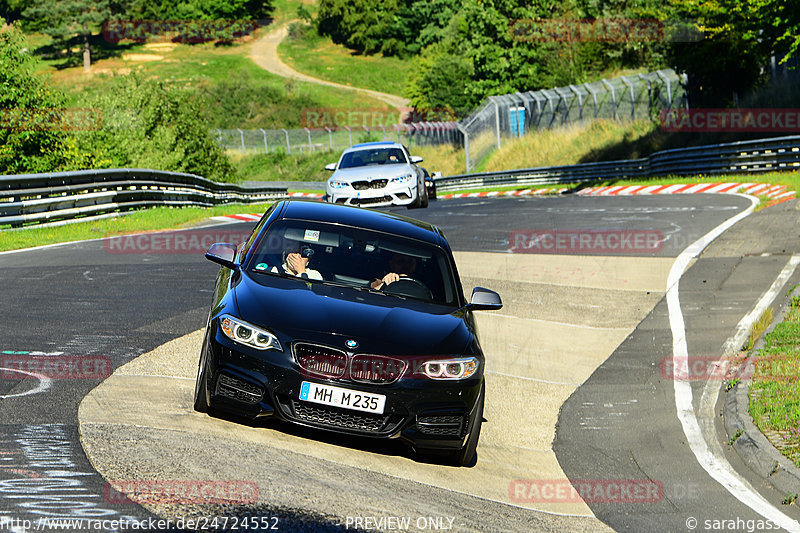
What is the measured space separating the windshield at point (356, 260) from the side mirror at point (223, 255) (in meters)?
0.15

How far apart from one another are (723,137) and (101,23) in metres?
95.4

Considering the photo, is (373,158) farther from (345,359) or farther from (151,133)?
(151,133)

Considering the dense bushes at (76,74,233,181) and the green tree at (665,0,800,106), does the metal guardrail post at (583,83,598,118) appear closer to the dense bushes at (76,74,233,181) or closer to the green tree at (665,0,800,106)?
the green tree at (665,0,800,106)

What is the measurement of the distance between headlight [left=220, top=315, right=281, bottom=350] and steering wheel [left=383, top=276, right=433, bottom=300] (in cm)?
137

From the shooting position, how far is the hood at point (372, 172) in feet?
72.6

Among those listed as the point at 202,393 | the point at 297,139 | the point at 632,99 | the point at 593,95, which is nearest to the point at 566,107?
the point at 593,95

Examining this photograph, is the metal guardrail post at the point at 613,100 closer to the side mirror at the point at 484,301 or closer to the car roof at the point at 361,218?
the car roof at the point at 361,218

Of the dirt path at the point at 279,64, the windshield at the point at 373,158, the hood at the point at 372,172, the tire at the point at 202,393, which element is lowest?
the dirt path at the point at 279,64

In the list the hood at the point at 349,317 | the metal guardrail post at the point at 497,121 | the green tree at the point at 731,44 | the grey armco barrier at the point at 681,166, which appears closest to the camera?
the hood at the point at 349,317

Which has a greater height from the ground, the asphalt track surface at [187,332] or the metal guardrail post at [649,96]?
the asphalt track surface at [187,332]

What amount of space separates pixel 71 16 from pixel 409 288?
116378 mm

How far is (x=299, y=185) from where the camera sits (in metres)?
67.2

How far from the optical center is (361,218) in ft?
27.2

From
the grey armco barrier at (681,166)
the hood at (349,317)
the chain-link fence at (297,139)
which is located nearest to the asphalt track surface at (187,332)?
the hood at (349,317)
